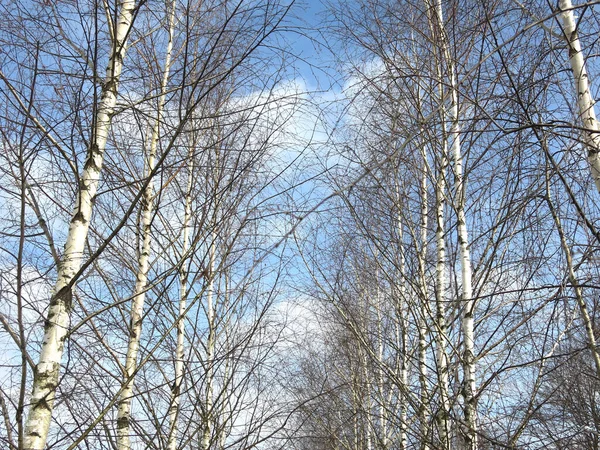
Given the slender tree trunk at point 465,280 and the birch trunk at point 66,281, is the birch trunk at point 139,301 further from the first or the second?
the slender tree trunk at point 465,280

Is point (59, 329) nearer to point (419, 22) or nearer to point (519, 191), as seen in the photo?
point (519, 191)

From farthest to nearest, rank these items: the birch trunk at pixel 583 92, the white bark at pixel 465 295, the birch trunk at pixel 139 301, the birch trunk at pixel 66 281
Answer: the birch trunk at pixel 139 301
the white bark at pixel 465 295
the birch trunk at pixel 583 92
the birch trunk at pixel 66 281

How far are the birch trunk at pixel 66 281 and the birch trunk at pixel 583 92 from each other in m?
2.43

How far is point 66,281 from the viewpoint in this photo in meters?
2.27

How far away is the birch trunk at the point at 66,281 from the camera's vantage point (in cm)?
204

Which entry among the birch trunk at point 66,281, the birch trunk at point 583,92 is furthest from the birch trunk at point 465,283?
the birch trunk at point 66,281

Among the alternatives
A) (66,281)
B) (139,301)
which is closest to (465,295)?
(139,301)

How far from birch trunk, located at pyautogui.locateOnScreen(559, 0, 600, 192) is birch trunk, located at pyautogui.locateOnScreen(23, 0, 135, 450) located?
243cm

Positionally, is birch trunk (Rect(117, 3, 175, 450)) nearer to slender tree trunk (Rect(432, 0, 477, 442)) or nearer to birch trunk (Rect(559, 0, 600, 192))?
slender tree trunk (Rect(432, 0, 477, 442))

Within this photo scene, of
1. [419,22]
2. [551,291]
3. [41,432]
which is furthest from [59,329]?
[419,22]

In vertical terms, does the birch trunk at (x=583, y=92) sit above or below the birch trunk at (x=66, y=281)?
above

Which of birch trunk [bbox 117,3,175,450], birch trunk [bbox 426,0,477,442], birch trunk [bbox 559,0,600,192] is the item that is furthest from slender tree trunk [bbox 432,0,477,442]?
birch trunk [bbox 117,3,175,450]

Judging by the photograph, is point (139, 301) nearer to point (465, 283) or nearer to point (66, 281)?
point (66, 281)

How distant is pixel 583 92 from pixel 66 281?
287 cm
